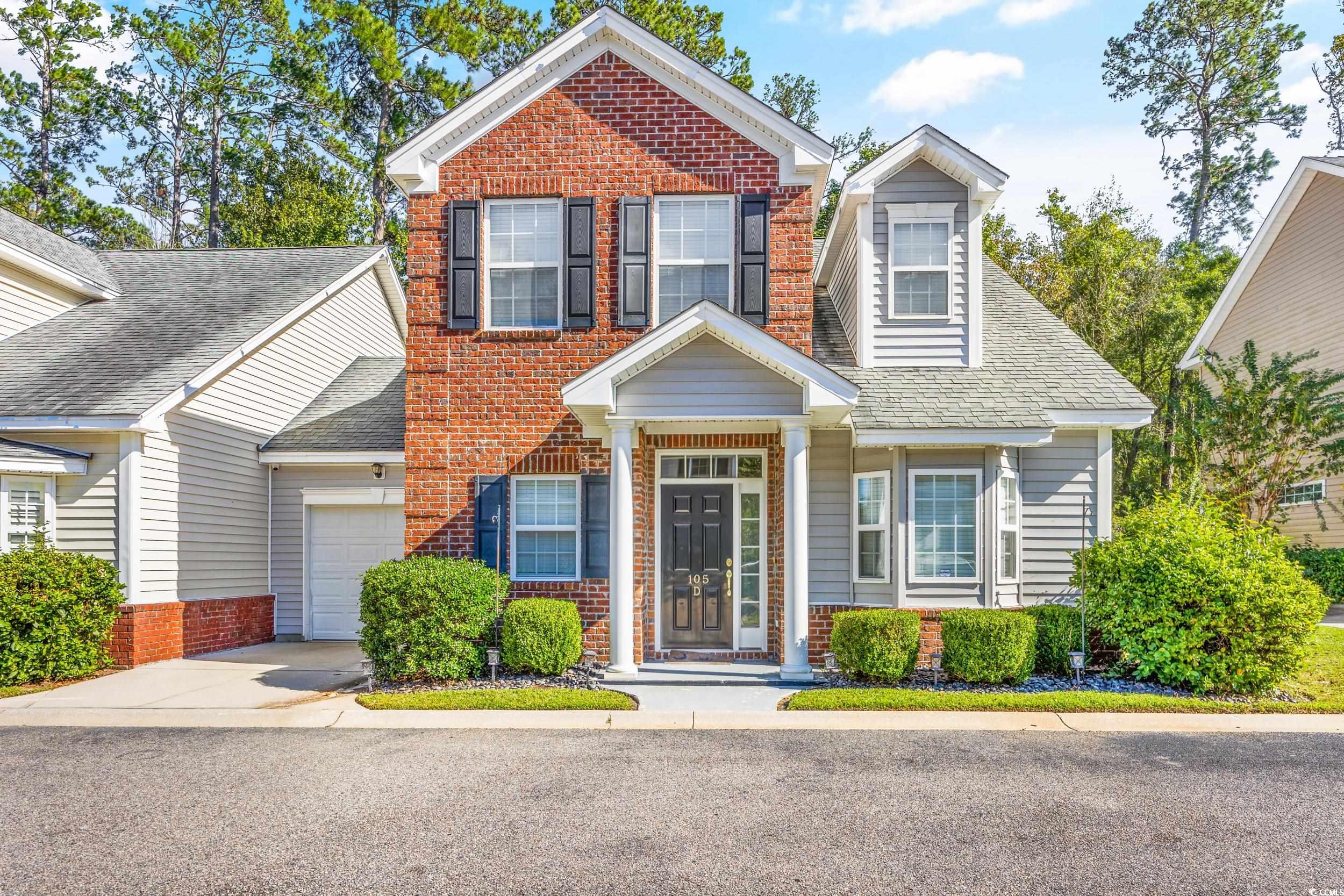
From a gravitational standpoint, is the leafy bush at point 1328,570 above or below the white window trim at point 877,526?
below

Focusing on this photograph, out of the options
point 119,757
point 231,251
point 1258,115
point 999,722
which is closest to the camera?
point 119,757

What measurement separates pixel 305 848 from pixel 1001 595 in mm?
8178

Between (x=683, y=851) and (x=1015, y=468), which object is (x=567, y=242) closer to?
(x=1015, y=468)

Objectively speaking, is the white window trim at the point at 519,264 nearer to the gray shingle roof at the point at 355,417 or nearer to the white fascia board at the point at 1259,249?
the gray shingle roof at the point at 355,417

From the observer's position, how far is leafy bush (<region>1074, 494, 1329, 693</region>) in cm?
905

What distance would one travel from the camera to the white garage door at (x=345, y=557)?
14016 mm

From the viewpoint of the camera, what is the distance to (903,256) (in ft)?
37.6

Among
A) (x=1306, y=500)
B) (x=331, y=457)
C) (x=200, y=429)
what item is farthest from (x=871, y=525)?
(x=1306, y=500)

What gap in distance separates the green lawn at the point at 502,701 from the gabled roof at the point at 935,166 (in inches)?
272

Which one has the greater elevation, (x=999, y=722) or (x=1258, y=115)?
(x=1258, y=115)

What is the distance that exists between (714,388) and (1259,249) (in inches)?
595

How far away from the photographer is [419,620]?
373 inches

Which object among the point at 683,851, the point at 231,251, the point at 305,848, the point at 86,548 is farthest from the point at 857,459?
the point at 231,251

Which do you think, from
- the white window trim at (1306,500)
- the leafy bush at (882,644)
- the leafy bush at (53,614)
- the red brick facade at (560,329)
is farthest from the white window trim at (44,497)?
the white window trim at (1306,500)
